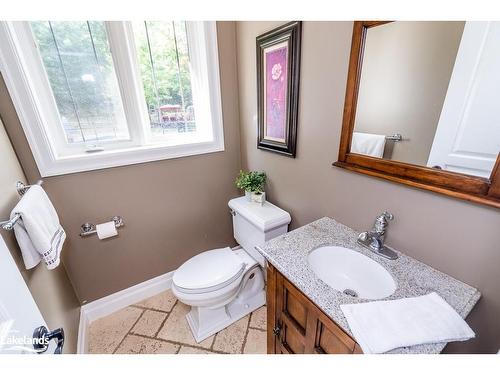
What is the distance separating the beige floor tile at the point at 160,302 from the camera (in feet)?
5.66

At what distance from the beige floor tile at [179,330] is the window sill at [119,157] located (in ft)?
3.81

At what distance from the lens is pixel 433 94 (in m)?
0.75

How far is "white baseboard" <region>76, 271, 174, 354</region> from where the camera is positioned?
151cm

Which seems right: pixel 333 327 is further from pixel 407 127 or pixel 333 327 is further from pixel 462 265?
pixel 407 127

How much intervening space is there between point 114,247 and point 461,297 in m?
1.88

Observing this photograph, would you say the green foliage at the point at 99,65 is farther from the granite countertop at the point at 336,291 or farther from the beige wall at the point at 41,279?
the granite countertop at the point at 336,291

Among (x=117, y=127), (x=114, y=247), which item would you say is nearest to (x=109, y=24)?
(x=117, y=127)

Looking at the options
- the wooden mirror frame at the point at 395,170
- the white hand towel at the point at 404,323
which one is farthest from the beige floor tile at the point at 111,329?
the wooden mirror frame at the point at 395,170

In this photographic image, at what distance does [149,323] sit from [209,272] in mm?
656

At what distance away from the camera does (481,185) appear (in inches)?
26.7

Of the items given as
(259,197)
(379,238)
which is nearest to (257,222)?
(259,197)

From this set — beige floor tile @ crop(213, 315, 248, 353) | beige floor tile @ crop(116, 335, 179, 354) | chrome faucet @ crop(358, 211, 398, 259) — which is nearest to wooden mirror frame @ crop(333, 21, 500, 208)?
chrome faucet @ crop(358, 211, 398, 259)

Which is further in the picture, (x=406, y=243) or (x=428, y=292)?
(x=406, y=243)

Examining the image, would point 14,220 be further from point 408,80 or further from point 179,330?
point 408,80
